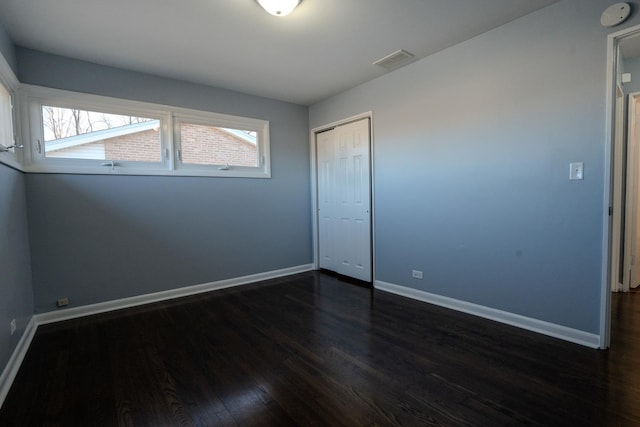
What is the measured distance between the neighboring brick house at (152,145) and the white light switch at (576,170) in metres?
3.41

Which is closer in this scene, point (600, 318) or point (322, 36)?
point (600, 318)

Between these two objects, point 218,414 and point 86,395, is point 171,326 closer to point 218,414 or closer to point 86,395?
point 86,395

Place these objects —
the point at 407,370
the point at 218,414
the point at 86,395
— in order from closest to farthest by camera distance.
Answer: the point at 218,414
the point at 86,395
the point at 407,370

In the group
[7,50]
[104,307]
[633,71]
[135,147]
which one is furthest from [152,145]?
[633,71]

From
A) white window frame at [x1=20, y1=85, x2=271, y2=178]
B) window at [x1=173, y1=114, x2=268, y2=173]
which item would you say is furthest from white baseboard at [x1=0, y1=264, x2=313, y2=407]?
window at [x1=173, y1=114, x2=268, y2=173]

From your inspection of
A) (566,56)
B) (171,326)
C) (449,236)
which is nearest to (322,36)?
(566,56)

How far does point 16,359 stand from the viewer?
2.08 meters

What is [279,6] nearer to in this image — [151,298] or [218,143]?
[218,143]

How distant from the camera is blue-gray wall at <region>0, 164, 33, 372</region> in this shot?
1.95 m

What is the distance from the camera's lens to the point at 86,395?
1.76 meters

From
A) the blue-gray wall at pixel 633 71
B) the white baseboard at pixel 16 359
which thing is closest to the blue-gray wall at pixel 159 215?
the white baseboard at pixel 16 359

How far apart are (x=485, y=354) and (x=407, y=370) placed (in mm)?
622

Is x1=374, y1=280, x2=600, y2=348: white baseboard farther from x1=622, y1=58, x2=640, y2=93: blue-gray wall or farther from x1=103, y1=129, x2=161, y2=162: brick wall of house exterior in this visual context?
x1=103, y1=129, x2=161, y2=162: brick wall of house exterior

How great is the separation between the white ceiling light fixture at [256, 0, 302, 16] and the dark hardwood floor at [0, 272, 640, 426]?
8.06 ft
